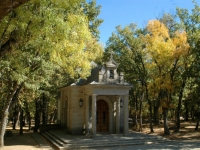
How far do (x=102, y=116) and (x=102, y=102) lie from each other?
1.40m

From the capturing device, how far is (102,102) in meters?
24.4

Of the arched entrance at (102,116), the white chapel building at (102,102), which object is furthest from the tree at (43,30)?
the arched entrance at (102,116)

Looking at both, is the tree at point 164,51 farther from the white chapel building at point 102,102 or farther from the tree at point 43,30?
the tree at point 43,30

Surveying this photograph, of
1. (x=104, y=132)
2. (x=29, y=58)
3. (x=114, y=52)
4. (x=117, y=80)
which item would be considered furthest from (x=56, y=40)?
(x=114, y=52)

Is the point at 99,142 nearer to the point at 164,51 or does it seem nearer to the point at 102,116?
the point at 102,116

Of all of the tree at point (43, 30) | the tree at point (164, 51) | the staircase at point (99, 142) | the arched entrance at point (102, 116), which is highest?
the tree at point (164, 51)

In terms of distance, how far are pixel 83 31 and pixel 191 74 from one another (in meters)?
17.1

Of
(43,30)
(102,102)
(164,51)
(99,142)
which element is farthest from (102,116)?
(43,30)

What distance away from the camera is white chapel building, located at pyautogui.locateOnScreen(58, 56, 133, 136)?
22469mm

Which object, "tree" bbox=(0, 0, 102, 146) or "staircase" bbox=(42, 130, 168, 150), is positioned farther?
"staircase" bbox=(42, 130, 168, 150)

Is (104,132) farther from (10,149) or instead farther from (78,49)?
(78,49)

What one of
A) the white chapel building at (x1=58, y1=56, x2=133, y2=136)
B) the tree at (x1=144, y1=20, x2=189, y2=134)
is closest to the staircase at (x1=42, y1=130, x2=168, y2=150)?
the white chapel building at (x1=58, y1=56, x2=133, y2=136)

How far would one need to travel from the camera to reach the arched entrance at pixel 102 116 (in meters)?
24.1

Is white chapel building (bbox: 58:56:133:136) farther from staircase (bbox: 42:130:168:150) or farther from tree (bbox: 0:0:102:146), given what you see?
tree (bbox: 0:0:102:146)
